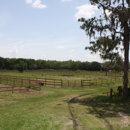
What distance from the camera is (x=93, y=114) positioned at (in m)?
12.2

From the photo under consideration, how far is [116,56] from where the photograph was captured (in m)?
18.1

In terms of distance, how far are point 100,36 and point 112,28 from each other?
129 centimetres

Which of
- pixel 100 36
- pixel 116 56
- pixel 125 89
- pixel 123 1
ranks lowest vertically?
pixel 125 89

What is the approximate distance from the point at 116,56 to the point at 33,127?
11.8 metres

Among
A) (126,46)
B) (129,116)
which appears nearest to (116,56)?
(126,46)

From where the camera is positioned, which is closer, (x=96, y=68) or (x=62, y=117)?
(x=62, y=117)

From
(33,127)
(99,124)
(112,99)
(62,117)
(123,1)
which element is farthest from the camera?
(112,99)

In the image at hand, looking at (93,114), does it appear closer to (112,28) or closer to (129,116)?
(129,116)

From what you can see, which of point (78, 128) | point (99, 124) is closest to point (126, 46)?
point (99, 124)

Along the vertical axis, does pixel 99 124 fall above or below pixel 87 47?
below

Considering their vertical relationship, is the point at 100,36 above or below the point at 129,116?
above

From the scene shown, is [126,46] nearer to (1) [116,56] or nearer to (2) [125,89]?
(1) [116,56]

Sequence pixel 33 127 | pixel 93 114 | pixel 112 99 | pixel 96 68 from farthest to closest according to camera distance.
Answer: pixel 96 68
pixel 112 99
pixel 93 114
pixel 33 127

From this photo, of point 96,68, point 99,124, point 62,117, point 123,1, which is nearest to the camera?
point 99,124
